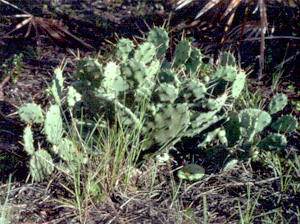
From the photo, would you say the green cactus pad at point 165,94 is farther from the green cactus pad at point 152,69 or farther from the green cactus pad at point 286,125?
the green cactus pad at point 286,125

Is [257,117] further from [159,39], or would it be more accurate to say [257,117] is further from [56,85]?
[56,85]

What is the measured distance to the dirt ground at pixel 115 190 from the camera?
7.91 feet

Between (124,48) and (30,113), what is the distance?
87cm

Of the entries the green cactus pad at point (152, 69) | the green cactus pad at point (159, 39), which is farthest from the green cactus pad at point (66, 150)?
the green cactus pad at point (159, 39)

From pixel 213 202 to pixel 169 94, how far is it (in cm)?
77

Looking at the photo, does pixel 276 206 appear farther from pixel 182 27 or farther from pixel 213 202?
pixel 182 27

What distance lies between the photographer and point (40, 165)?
8.36 ft

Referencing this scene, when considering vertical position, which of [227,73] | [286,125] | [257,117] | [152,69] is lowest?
[286,125]

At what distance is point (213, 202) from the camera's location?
8.52 ft

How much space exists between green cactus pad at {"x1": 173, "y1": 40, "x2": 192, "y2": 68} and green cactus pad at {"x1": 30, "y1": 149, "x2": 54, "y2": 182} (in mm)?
1224

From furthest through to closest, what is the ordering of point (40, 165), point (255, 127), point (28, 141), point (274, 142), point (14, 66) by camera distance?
point (14, 66) < point (274, 142) < point (255, 127) < point (40, 165) < point (28, 141)

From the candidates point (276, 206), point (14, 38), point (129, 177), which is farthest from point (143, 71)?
point (14, 38)

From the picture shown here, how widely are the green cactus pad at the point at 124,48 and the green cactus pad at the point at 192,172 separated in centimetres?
96

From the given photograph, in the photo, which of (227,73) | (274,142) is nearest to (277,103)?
(274,142)
